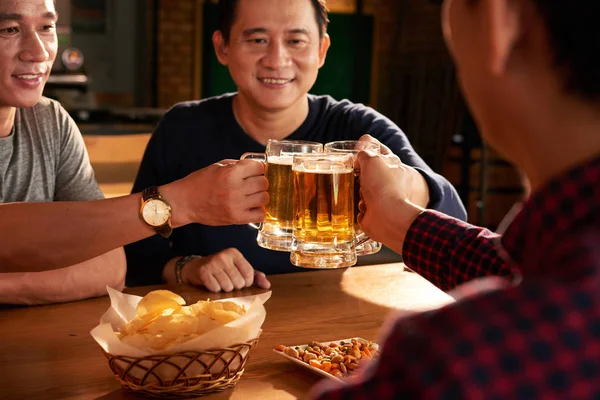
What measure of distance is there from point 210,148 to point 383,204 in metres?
1.01

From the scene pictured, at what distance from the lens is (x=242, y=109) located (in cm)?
241

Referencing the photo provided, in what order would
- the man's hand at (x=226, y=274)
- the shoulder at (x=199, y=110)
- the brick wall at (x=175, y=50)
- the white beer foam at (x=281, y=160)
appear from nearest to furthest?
1. the white beer foam at (x=281, y=160)
2. the man's hand at (x=226, y=274)
3. the shoulder at (x=199, y=110)
4. the brick wall at (x=175, y=50)

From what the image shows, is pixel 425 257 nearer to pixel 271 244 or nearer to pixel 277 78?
pixel 271 244

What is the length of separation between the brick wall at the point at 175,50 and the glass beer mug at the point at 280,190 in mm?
5841

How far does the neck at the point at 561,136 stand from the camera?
59cm

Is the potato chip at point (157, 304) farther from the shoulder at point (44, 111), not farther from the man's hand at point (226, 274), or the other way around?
the shoulder at point (44, 111)

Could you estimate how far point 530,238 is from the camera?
2.03ft

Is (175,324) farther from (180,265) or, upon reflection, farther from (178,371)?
(180,265)

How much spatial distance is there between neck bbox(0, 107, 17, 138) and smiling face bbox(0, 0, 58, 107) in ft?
0.12

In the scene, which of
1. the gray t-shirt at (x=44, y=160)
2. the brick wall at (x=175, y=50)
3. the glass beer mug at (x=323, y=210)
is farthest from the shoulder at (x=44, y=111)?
the brick wall at (x=175, y=50)

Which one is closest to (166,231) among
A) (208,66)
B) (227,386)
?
(227,386)

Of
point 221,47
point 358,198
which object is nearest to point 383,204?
point 358,198

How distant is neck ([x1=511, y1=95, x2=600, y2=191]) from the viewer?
591 millimetres

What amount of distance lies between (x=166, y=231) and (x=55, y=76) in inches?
208
